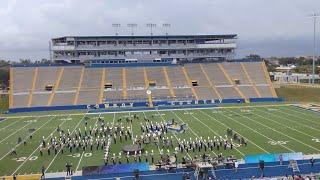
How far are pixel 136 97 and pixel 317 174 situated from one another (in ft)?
94.1

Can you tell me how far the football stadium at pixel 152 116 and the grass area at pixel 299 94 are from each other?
8.91ft

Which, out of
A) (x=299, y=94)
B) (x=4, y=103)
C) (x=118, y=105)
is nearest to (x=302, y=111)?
(x=299, y=94)

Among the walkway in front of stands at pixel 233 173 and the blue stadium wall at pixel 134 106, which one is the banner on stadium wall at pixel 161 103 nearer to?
the blue stadium wall at pixel 134 106

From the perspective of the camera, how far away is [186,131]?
25578mm

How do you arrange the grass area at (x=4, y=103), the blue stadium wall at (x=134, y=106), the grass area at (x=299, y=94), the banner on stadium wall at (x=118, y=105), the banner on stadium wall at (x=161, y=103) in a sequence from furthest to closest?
the grass area at (x=299, y=94)
the grass area at (x=4, y=103)
the banner on stadium wall at (x=161, y=103)
the banner on stadium wall at (x=118, y=105)
the blue stadium wall at (x=134, y=106)

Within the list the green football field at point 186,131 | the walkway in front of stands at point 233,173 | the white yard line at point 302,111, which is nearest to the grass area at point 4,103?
the green football field at point 186,131

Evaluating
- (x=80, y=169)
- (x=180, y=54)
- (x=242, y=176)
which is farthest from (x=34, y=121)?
(x=180, y=54)

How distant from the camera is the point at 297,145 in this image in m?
20.8

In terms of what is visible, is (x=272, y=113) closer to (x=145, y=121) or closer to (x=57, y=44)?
(x=145, y=121)

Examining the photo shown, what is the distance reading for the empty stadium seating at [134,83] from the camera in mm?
42750

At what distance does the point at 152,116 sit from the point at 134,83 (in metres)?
14.1

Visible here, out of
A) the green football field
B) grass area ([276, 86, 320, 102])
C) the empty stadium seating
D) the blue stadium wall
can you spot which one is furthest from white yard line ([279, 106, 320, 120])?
grass area ([276, 86, 320, 102])

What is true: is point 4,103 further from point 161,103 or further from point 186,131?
point 186,131

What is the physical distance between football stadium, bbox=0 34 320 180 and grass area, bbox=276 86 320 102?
272 cm
